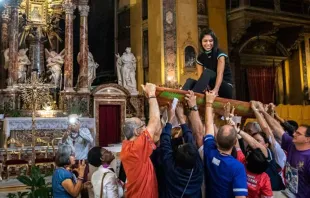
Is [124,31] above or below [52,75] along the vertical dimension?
above

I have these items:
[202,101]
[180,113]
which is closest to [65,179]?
[180,113]

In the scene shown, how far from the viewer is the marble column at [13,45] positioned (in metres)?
12.9

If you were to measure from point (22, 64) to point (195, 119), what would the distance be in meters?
11.8

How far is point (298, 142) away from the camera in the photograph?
2992 mm

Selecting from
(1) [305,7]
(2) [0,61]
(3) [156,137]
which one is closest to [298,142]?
(3) [156,137]

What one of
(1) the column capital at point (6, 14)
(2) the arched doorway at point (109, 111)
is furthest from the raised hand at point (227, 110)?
(1) the column capital at point (6, 14)

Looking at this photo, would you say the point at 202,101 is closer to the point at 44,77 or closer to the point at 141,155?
the point at 141,155

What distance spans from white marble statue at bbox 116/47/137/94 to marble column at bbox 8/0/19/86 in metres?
3.92

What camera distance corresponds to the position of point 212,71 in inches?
148

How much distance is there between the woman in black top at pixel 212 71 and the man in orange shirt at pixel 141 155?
742 millimetres

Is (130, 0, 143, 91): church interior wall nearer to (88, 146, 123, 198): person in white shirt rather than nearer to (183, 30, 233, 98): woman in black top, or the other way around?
(183, 30, 233, 98): woman in black top

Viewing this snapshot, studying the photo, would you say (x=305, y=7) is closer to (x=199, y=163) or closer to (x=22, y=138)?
(x=22, y=138)

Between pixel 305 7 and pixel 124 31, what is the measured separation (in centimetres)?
838

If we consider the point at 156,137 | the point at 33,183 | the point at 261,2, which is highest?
the point at 261,2
